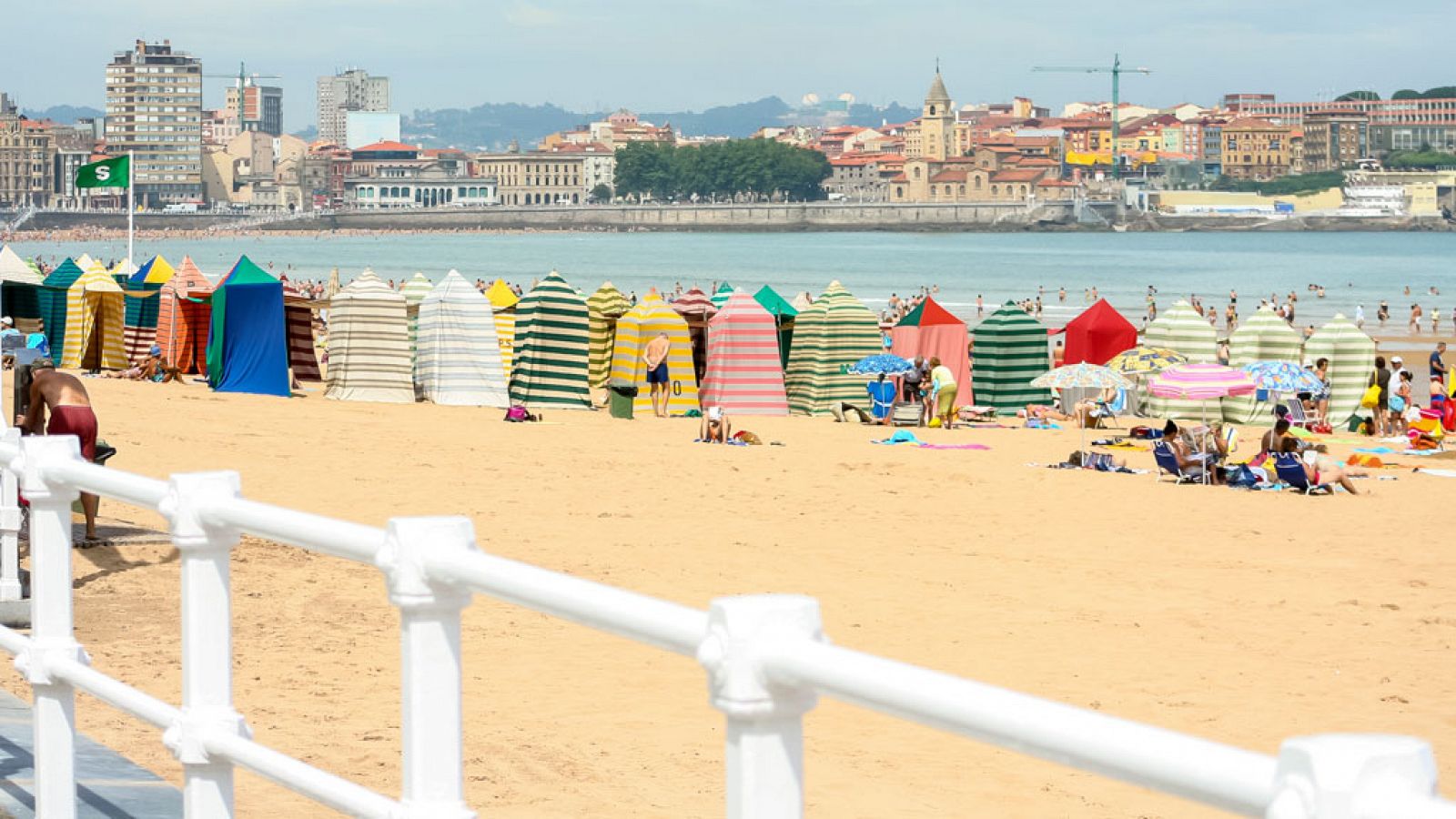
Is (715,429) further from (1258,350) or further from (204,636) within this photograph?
(204,636)

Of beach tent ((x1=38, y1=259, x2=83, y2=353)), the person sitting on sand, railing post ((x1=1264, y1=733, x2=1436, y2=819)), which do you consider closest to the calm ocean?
beach tent ((x1=38, y1=259, x2=83, y2=353))

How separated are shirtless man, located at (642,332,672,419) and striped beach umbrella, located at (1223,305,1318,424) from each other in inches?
264

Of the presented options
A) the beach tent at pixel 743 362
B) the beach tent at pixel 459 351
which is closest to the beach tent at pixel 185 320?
the beach tent at pixel 459 351

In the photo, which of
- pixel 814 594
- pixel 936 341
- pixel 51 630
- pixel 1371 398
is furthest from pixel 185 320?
pixel 51 630

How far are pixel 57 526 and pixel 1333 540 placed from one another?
10.4m

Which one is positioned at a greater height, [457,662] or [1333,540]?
[457,662]

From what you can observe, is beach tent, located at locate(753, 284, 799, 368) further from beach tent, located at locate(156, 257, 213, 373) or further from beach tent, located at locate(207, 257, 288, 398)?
beach tent, located at locate(156, 257, 213, 373)

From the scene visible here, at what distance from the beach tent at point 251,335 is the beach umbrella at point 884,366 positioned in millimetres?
6540

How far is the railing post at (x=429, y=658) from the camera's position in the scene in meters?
2.03

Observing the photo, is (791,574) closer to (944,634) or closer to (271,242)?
(944,634)

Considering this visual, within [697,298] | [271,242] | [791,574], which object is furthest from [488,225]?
[791,574]

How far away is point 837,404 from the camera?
69.9 feet

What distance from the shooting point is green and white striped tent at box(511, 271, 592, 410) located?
20.5m

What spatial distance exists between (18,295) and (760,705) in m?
25.8
